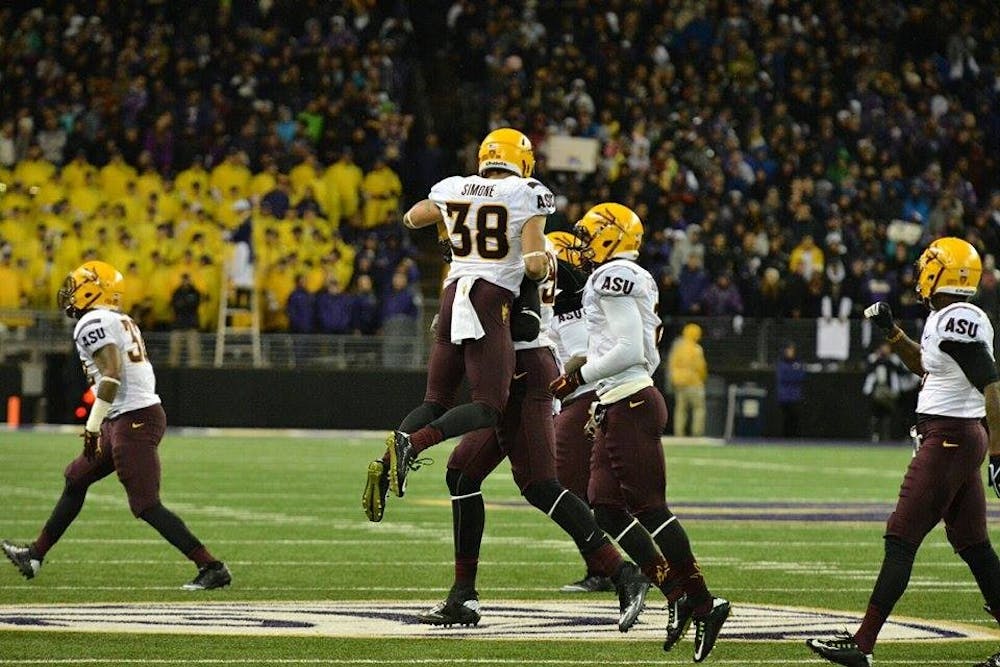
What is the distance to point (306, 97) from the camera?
30.1 meters

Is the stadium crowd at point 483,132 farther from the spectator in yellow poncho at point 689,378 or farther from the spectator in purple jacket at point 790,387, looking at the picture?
the spectator in purple jacket at point 790,387

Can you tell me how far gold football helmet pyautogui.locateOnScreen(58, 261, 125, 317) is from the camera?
10852 millimetres

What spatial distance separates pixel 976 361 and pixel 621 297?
1500mm

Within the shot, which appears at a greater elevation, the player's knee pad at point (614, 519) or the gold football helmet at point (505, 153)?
the gold football helmet at point (505, 153)

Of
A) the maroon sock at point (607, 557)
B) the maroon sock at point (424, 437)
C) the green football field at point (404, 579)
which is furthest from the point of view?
the maroon sock at point (607, 557)

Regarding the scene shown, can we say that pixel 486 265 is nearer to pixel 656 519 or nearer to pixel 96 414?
pixel 656 519

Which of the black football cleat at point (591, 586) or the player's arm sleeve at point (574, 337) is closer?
the black football cleat at point (591, 586)

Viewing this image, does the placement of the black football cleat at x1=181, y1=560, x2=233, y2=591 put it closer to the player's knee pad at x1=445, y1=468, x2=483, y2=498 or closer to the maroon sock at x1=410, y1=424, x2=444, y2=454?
the player's knee pad at x1=445, y1=468, x2=483, y2=498

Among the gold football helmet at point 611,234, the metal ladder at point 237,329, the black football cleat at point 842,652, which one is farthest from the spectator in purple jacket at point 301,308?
the black football cleat at point 842,652

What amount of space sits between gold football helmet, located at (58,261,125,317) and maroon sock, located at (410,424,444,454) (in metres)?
3.00

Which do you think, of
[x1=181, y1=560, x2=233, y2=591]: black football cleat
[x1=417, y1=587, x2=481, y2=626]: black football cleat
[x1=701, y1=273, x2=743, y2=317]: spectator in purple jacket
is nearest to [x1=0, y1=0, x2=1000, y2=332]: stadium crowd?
[x1=701, y1=273, x2=743, y2=317]: spectator in purple jacket

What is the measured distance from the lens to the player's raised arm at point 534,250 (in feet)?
28.8

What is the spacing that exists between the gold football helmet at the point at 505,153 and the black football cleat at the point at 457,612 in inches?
71.9

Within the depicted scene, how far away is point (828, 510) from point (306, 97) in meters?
15.1
